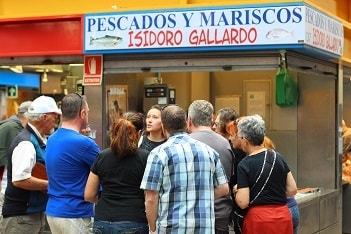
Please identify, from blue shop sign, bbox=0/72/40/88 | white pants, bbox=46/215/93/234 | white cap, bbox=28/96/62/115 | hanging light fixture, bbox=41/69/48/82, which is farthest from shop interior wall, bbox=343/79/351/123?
blue shop sign, bbox=0/72/40/88

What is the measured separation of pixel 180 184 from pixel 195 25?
11.7 feet

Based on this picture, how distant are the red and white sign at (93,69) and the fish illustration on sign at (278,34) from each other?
222 centimetres

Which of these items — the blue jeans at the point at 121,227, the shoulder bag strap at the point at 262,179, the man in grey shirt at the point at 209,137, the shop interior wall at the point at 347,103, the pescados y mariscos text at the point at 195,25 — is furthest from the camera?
the shop interior wall at the point at 347,103

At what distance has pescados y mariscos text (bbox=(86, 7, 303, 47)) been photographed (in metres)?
7.68

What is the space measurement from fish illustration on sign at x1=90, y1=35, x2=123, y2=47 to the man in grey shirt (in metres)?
2.86

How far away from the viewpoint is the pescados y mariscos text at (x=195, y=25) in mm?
7684

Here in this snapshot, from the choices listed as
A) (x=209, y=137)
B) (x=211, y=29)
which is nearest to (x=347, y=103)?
(x=211, y=29)

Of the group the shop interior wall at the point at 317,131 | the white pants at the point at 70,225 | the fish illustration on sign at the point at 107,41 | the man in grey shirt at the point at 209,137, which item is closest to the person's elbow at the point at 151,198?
the white pants at the point at 70,225

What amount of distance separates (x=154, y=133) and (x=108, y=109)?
8.12ft

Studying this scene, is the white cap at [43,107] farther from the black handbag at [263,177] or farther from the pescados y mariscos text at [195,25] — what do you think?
the pescados y mariscos text at [195,25]

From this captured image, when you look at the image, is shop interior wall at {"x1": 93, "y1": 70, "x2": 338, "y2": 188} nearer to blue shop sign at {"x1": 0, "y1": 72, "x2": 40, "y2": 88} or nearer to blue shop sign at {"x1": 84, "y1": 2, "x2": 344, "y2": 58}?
blue shop sign at {"x1": 84, "y1": 2, "x2": 344, "y2": 58}

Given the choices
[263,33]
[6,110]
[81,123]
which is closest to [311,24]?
[263,33]

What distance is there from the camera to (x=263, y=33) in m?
7.66

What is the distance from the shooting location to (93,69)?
8.59 metres
